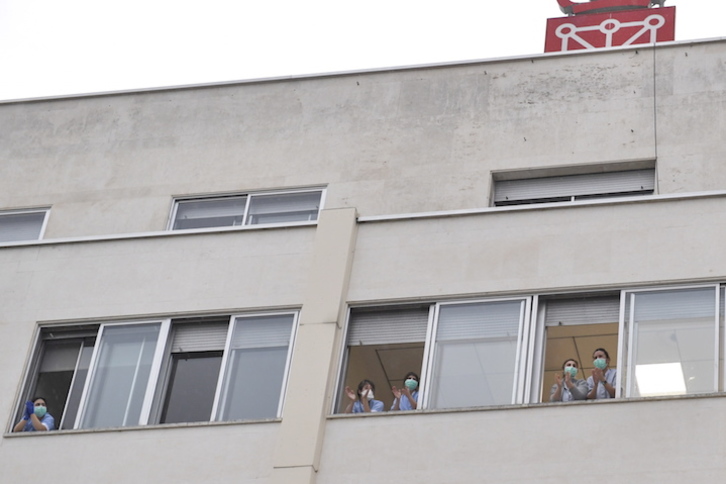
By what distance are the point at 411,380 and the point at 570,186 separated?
17.5ft

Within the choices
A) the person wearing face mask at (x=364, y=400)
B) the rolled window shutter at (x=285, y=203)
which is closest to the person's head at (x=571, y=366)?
the person wearing face mask at (x=364, y=400)

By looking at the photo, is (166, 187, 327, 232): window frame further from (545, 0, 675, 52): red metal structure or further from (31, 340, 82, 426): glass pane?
(545, 0, 675, 52): red metal structure

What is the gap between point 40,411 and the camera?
21.7m

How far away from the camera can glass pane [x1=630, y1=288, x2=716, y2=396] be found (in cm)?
1928

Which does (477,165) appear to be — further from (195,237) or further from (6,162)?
(6,162)

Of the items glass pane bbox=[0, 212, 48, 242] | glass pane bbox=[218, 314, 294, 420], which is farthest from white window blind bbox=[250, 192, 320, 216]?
glass pane bbox=[0, 212, 48, 242]

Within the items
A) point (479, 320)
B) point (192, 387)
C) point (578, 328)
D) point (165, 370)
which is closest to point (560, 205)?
point (578, 328)

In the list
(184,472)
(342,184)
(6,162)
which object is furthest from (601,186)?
(6,162)

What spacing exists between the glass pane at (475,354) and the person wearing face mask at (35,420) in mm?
5495

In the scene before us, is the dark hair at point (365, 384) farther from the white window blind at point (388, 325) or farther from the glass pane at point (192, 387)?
the glass pane at point (192, 387)

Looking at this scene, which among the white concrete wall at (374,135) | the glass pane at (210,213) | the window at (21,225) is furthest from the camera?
the window at (21,225)

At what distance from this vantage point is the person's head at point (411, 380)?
20.4 metres

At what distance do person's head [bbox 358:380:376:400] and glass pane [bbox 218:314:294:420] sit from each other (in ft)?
3.72

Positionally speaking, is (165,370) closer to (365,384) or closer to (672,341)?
(365,384)
